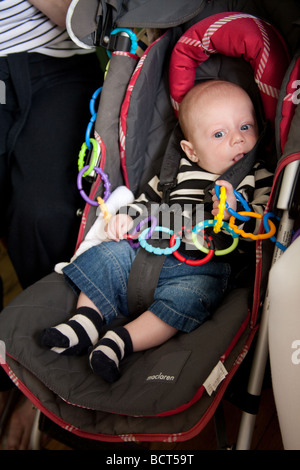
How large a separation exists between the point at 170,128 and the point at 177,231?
38 centimetres

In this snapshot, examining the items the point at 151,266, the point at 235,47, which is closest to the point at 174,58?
the point at 235,47

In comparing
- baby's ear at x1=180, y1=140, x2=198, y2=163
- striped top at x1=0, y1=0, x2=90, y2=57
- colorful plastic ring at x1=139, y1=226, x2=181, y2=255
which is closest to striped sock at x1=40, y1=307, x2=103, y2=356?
colorful plastic ring at x1=139, y1=226, x2=181, y2=255

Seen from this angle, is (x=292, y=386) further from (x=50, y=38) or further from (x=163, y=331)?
(x=50, y=38)

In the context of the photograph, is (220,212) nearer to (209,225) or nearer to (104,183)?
(209,225)

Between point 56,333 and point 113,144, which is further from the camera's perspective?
point 113,144

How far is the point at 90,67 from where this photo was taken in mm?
1444

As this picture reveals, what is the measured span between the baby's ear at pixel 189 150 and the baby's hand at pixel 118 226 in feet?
0.84

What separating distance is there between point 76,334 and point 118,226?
295 millimetres

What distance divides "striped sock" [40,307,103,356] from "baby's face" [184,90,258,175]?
1.68ft

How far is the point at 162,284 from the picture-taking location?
1103mm

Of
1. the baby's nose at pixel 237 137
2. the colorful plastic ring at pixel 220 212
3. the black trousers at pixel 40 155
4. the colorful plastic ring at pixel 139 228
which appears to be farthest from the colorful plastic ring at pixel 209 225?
the black trousers at pixel 40 155

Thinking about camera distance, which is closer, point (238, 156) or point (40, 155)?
point (238, 156)

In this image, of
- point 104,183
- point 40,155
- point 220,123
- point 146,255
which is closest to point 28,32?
point 40,155

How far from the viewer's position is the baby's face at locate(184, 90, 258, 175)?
113cm
